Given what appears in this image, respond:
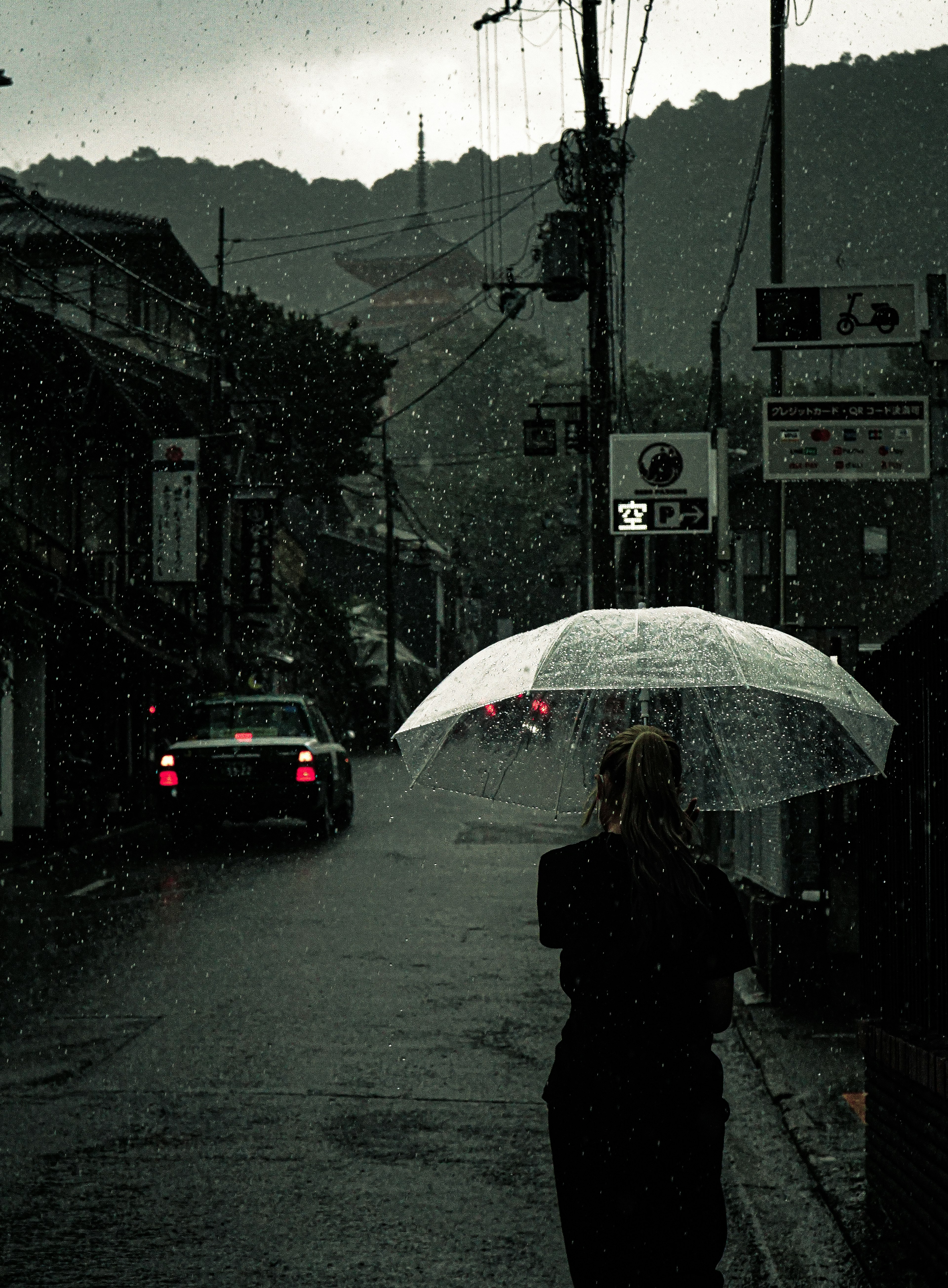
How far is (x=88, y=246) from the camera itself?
2228 cm

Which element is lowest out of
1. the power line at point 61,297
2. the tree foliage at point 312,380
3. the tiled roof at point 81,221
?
the power line at point 61,297

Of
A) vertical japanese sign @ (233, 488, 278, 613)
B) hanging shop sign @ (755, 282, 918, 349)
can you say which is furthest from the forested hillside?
hanging shop sign @ (755, 282, 918, 349)

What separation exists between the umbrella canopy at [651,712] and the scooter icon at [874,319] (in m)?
4.40

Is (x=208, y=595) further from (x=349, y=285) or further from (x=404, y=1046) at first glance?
(x=349, y=285)

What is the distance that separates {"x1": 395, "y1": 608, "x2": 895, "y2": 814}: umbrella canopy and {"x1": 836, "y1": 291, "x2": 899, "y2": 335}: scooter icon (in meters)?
4.40

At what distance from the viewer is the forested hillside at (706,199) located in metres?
117

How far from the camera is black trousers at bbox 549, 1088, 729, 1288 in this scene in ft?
11.4

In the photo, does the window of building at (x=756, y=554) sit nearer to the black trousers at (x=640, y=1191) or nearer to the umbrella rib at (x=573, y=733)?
the umbrella rib at (x=573, y=733)

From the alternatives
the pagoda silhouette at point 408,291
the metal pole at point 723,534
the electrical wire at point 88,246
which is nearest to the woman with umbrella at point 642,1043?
the metal pole at point 723,534

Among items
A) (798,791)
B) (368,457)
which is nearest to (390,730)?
(368,457)

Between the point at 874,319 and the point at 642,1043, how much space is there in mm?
6335

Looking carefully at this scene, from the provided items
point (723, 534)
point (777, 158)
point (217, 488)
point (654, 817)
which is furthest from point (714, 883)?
point (217, 488)

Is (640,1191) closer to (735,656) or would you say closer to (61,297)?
(735,656)

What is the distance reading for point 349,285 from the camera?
493 feet
